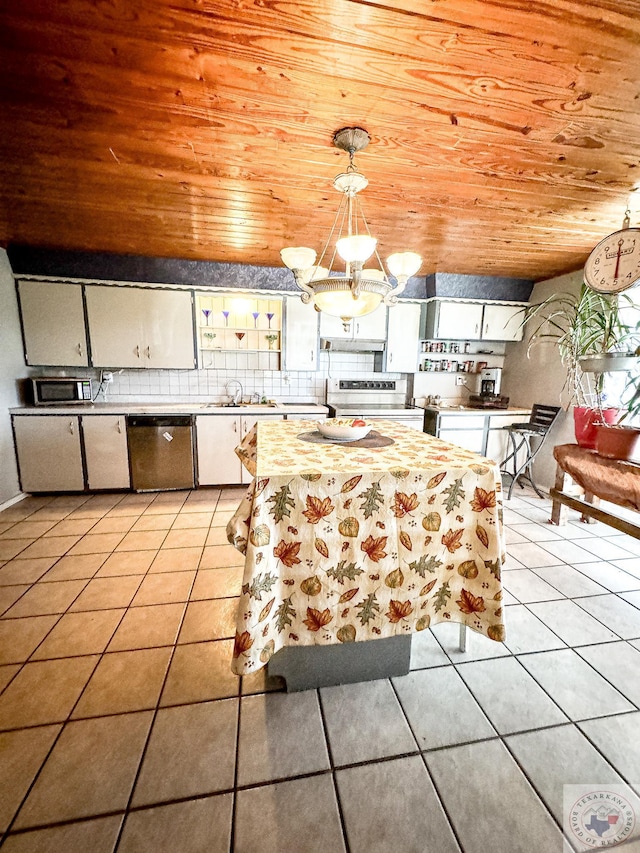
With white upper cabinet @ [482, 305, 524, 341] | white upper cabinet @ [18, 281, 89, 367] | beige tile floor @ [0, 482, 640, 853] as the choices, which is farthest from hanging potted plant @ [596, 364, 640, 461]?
white upper cabinet @ [18, 281, 89, 367]

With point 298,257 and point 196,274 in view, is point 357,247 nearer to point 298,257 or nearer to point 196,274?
point 298,257

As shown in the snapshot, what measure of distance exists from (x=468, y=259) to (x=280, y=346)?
2.24 metres

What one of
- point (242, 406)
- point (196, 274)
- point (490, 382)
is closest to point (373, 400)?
point (490, 382)

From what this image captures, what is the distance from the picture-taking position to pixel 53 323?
3.55 m

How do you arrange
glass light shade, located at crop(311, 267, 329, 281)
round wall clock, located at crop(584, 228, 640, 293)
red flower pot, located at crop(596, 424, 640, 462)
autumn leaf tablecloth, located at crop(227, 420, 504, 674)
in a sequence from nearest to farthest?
autumn leaf tablecloth, located at crop(227, 420, 504, 674) → glass light shade, located at crop(311, 267, 329, 281) → round wall clock, located at crop(584, 228, 640, 293) → red flower pot, located at crop(596, 424, 640, 462)

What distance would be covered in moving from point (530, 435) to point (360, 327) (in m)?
2.29

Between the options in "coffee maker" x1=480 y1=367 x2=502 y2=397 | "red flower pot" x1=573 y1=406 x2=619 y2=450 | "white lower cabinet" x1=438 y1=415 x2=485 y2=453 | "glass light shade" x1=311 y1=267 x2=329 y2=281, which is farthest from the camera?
"coffee maker" x1=480 y1=367 x2=502 y2=397

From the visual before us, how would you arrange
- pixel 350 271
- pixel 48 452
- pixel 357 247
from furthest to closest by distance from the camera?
pixel 48 452 < pixel 350 271 < pixel 357 247

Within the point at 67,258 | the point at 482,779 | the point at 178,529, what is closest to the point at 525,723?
the point at 482,779

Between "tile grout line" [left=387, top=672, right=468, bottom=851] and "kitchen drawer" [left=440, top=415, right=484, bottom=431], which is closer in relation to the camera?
"tile grout line" [left=387, top=672, right=468, bottom=851]

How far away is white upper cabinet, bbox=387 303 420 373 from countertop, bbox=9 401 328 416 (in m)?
1.11

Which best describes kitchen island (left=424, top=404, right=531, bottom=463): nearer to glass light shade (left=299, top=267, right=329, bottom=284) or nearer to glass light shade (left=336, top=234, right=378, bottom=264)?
glass light shade (left=299, top=267, right=329, bottom=284)

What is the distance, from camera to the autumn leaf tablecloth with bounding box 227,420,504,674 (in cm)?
125

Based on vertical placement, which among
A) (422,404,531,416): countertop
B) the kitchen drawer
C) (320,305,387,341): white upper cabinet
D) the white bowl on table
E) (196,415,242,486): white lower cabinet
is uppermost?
(320,305,387,341): white upper cabinet
